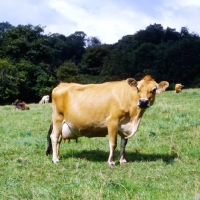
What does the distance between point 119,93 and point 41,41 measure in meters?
57.2

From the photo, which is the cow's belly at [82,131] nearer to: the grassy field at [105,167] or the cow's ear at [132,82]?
the grassy field at [105,167]

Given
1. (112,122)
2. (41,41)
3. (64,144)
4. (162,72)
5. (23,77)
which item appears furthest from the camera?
(162,72)

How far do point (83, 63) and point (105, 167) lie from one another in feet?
280

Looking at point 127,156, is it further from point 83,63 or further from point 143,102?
point 83,63

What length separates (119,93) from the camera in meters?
9.53

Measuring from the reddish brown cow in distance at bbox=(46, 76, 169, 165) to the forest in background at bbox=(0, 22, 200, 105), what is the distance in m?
45.5

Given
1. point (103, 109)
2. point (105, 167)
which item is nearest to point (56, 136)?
point (103, 109)

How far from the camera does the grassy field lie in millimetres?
6380

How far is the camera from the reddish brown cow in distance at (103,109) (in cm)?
928

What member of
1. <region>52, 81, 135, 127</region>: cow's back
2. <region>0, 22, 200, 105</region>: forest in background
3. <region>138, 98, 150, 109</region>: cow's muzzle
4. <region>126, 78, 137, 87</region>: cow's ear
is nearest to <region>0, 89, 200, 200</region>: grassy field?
<region>52, 81, 135, 127</region>: cow's back

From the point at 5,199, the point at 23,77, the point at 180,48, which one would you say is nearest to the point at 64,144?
the point at 5,199

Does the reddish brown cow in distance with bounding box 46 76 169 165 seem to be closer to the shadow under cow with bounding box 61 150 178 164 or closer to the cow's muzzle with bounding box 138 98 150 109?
the cow's muzzle with bounding box 138 98 150 109

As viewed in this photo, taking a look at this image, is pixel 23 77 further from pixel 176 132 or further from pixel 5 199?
pixel 5 199

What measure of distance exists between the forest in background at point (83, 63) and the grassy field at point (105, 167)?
44.2 metres
